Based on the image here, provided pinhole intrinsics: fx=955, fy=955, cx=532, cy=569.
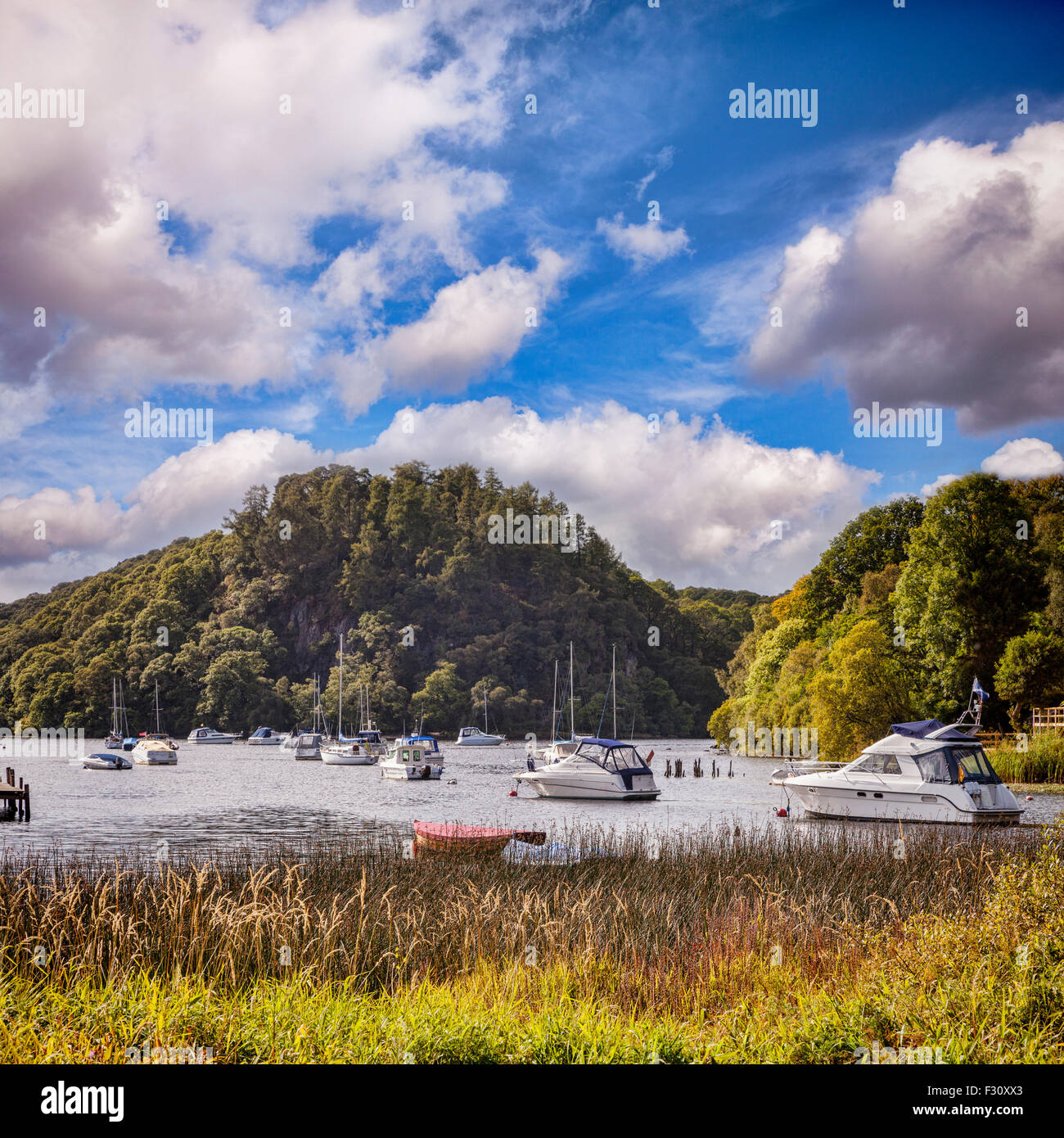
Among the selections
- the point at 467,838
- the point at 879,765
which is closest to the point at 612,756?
the point at 879,765

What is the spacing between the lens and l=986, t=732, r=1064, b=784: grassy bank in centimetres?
3994

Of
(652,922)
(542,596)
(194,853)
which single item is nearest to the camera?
(652,922)

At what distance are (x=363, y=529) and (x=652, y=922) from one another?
150 meters

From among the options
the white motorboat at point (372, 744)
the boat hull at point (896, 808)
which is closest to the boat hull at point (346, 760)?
the white motorboat at point (372, 744)

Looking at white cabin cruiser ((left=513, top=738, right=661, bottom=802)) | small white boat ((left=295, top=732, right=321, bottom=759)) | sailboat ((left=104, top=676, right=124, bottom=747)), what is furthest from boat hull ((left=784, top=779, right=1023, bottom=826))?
sailboat ((left=104, top=676, right=124, bottom=747))

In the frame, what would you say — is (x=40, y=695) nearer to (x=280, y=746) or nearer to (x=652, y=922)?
(x=280, y=746)

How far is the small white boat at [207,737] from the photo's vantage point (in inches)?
4683

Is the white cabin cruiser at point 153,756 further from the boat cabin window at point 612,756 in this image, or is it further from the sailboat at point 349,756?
the boat cabin window at point 612,756

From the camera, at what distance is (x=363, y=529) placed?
6216 inches

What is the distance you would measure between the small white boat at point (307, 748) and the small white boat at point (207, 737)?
32.3m

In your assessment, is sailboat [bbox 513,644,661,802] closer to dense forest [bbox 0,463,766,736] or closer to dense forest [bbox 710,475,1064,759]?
dense forest [bbox 710,475,1064,759]

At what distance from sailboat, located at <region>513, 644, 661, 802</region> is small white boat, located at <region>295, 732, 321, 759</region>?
159 ft

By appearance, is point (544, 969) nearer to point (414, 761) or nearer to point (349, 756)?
point (414, 761)
